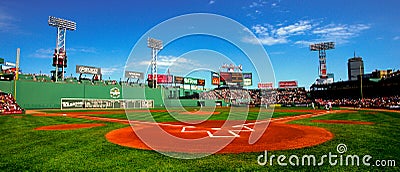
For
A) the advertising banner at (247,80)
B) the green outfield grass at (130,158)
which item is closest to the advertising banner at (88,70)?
the advertising banner at (247,80)

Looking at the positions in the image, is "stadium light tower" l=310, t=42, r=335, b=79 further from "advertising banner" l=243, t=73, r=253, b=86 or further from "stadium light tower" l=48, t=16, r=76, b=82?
"stadium light tower" l=48, t=16, r=76, b=82

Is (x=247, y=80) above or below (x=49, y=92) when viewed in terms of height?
above

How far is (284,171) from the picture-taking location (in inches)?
175

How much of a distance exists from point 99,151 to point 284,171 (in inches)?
186

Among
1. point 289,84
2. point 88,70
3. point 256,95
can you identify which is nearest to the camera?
point 88,70

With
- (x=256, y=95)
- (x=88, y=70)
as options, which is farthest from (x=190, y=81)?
(x=88, y=70)

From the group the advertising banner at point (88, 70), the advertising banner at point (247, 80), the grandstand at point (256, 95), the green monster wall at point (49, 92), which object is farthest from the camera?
the advertising banner at point (247, 80)

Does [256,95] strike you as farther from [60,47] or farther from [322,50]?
[60,47]

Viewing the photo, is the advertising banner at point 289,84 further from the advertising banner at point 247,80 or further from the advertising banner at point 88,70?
the advertising banner at point 88,70

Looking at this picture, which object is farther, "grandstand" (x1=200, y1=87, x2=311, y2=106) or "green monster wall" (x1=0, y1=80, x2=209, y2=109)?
"grandstand" (x1=200, y1=87, x2=311, y2=106)

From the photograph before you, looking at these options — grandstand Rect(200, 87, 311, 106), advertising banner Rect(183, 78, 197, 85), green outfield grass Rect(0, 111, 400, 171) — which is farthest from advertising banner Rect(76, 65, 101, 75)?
green outfield grass Rect(0, 111, 400, 171)

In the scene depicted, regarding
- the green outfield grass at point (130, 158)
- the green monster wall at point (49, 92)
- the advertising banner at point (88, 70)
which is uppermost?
the advertising banner at point (88, 70)

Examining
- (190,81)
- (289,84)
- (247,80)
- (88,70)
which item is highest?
(88,70)

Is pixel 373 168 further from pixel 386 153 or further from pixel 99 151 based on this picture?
pixel 99 151
